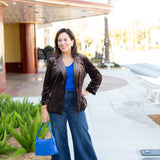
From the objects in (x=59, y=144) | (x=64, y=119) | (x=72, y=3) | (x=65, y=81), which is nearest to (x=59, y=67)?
(x=65, y=81)

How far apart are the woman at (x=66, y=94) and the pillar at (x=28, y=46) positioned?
47.0 ft

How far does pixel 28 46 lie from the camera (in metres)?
17.3

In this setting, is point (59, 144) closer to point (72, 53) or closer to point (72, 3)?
point (72, 53)

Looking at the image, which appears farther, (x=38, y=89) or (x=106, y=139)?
(x=38, y=89)

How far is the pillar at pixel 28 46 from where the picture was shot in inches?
680

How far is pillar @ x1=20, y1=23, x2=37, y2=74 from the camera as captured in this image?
17.3m

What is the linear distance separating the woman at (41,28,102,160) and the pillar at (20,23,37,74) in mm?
14313

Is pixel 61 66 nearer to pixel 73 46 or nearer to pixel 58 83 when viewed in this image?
pixel 58 83

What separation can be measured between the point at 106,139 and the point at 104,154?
0.75m

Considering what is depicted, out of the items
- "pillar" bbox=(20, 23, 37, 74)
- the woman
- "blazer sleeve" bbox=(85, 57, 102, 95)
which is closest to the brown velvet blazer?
the woman

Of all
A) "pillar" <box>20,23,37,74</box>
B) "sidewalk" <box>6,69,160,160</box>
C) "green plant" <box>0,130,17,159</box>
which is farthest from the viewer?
"pillar" <box>20,23,37,74</box>

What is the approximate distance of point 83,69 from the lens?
335cm

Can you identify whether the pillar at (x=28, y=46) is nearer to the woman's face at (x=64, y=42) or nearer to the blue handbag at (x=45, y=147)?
the woman's face at (x=64, y=42)

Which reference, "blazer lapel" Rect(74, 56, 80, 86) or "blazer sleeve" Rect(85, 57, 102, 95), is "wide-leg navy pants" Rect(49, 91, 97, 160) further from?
"blazer sleeve" Rect(85, 57, 102, 95)
